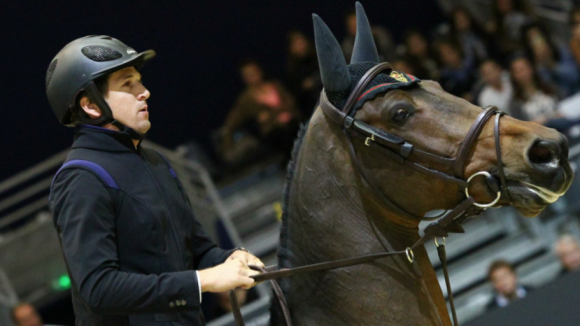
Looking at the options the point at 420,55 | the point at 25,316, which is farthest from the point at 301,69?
the point at 25,316

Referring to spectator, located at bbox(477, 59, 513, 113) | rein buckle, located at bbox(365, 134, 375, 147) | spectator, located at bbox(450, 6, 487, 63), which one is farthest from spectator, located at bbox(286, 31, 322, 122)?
rein buckle, located at bbox(365, 134, 375, 147)

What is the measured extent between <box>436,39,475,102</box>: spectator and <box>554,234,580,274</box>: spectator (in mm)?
1741

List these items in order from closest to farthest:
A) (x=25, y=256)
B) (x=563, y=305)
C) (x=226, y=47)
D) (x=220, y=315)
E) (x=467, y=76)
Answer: (x=563, y=305)
(x=220, y=315)
(x=25, y=256)
(x=467, y=76)
(x=226, y=47)

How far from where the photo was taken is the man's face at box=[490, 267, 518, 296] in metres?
4.66

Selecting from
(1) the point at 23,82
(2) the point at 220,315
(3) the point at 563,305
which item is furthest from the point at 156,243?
(1) the point at 23,82

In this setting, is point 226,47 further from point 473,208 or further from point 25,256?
point 473,208

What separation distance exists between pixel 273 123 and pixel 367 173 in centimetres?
387

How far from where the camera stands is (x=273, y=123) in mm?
5812

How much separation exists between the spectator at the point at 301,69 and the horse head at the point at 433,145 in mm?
3699

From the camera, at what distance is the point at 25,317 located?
14.3 ft

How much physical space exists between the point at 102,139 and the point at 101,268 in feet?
1.38

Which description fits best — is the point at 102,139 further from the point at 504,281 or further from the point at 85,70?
the point at 504,281

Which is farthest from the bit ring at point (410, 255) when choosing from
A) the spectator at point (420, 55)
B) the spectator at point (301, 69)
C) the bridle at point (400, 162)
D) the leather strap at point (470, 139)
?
the spectator at point (420, 55)

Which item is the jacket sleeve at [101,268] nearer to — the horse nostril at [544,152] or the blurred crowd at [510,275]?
the horse nostril at [544,152]
